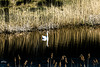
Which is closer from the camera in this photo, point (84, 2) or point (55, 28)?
point (55, 28)

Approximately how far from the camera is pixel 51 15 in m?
94.7

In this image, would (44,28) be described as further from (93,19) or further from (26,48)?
(26,48)

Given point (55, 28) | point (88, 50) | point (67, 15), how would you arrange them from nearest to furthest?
point (88, 50), point (55, 28), point (67, 15)

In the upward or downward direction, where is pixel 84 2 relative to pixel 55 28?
upward

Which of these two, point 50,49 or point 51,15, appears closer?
point 50,49

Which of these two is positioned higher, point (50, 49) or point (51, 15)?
point (51, 15)

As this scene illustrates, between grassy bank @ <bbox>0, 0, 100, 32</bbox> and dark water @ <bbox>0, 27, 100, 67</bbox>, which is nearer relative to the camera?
dark water @ <bbox>0, 27, 100, 67</bbox>

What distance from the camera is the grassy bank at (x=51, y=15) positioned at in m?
88.8

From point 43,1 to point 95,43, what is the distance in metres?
50.7

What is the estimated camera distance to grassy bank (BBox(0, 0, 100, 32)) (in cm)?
8875

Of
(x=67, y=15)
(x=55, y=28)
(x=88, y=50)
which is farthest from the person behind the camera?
(x=67, y=15)

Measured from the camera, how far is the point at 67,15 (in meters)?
93.1

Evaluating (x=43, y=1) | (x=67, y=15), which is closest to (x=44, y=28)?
(x=67, y=15)

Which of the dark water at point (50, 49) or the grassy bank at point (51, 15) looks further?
the grassy bank at point (51, 15)
